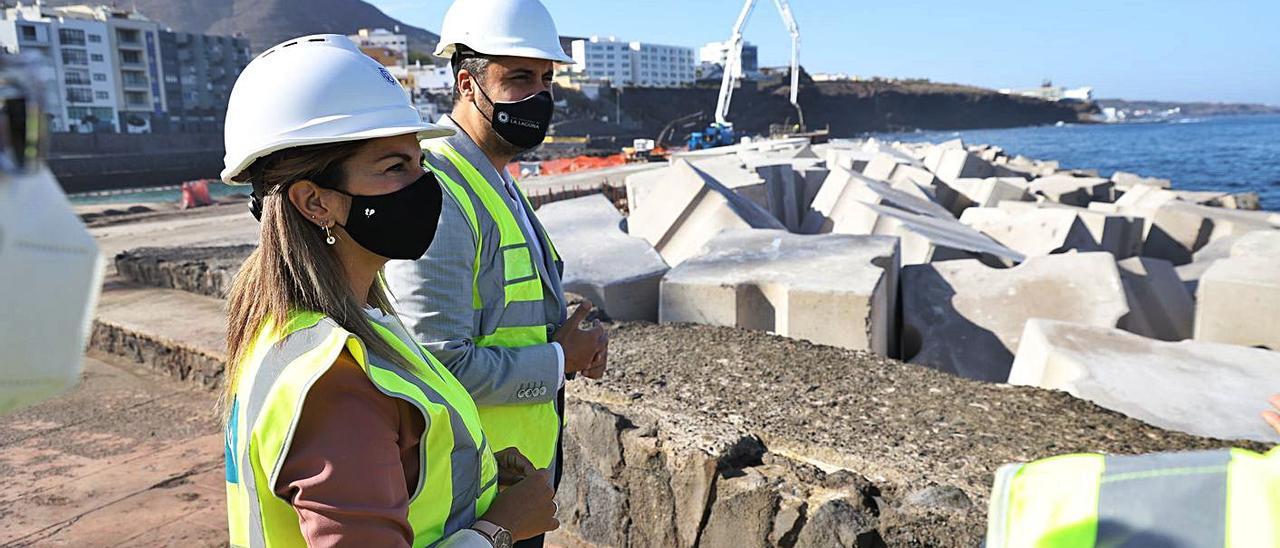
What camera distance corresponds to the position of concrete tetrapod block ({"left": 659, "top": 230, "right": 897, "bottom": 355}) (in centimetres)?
466

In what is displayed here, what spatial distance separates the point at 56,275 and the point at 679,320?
4.48 m

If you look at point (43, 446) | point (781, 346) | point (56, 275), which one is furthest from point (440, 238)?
point (43, 446)

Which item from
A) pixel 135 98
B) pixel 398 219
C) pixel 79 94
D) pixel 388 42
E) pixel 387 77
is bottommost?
pixel 398 219

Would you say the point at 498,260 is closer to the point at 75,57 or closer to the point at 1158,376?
the point at 1158,376

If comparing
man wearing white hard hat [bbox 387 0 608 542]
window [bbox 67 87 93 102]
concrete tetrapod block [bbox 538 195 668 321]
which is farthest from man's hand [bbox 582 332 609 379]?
window [bbox 67 87 93 102]

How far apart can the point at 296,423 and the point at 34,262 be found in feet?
1.88

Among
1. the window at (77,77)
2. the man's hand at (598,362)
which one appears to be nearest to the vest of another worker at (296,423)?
the man's hand at (598,362)

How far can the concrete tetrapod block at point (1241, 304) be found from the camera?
5230mm

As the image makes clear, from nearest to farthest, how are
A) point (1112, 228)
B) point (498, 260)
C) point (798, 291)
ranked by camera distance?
point (498, 260) < point (798, 291) < point (1112, 228)

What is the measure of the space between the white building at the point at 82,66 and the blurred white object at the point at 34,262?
61.2 meters

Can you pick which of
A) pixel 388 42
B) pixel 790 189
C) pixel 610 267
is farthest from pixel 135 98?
pixel 610 267

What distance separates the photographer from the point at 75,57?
181ft

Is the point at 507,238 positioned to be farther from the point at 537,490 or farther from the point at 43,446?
the point at 43,446

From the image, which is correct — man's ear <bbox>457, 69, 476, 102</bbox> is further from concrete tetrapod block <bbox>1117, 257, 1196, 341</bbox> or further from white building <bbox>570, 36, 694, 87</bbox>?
white building <bbox>570, 36, 694, 87</bbox>
